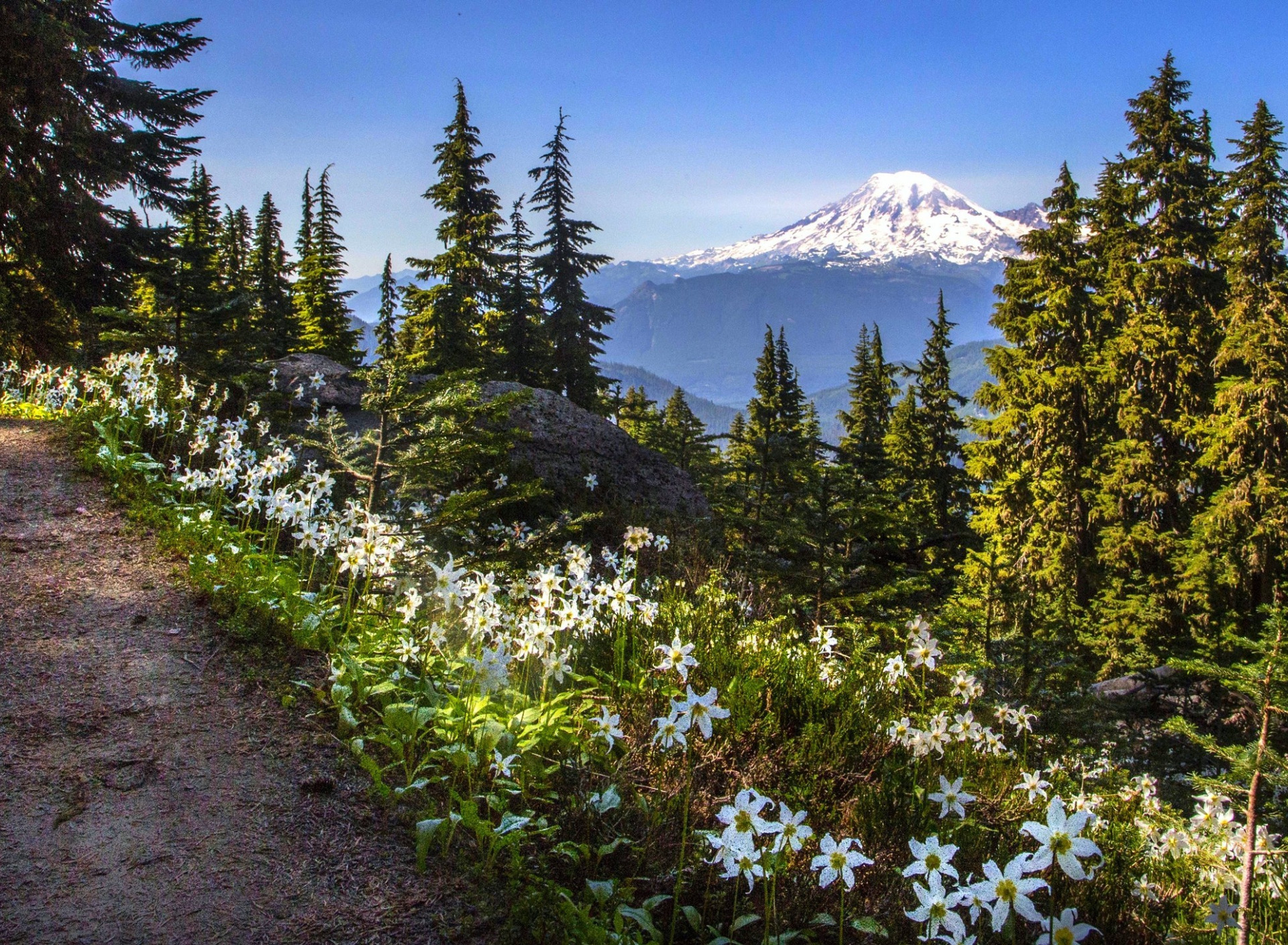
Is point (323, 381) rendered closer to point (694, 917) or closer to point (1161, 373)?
point (694, 917)

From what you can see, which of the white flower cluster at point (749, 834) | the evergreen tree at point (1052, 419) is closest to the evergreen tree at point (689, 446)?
the evergreen tree at point (1052, 419)

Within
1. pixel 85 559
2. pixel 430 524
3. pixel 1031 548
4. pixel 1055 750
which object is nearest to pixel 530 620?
pixel 430 524

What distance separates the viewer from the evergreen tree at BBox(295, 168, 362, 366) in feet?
87.8

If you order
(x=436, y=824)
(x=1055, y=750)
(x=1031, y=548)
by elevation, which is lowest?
(x=1031, y=548)

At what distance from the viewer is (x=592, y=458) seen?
10672 millimetres

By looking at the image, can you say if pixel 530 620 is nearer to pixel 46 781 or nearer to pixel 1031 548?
pixel 46 781

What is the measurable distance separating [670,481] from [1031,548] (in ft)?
40.8

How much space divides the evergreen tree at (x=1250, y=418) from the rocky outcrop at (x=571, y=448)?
484 inches

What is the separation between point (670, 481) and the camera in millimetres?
11359

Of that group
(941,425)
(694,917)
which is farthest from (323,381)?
(941,425)

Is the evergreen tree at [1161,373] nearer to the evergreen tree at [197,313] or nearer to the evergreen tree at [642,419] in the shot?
the evergreen tree at [642,419]

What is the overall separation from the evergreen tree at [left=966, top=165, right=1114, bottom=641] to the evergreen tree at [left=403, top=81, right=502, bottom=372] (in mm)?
15116

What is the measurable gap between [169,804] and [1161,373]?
21.1 metres

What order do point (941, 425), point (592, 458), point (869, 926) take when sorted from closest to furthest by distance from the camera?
point (869, 926)
point (592, 458)
point (941, 425)
